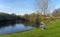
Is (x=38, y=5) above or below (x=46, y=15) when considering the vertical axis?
above

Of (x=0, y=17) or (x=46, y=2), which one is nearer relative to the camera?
(x=46, y=2)

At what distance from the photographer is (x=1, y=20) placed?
5381 cm

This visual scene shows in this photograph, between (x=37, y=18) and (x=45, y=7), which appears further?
(x=37, y=18)

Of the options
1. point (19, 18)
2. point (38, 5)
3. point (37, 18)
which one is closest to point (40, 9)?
point (38, 5)

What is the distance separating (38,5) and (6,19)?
2650 centimetres

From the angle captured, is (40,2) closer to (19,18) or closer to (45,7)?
(45,7)

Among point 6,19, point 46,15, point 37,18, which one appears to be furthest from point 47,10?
point 6,19

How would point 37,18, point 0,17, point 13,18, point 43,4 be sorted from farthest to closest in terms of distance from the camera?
point 13,18
point 0,17
point 37,18
point 43,4

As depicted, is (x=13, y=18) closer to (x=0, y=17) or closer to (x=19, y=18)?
(x=19, y=18)

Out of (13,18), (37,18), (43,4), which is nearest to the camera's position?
(43,4)

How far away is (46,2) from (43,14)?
10.4ft

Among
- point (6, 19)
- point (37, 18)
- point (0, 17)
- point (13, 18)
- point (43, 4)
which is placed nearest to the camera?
point (43, 4)

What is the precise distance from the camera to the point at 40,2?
116 ft

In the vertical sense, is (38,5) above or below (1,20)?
above
